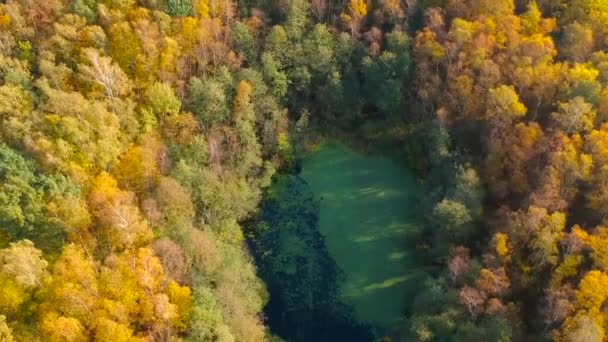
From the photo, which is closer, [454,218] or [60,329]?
[60,329]

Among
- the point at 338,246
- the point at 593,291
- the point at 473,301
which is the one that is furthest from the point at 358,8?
the point at 593,291

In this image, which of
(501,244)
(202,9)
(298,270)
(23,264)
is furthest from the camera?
(202,9)

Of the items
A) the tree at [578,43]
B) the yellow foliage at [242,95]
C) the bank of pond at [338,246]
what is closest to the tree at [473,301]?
the bank of pond at [338,246]

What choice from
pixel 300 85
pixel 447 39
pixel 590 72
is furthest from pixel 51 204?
pixel 590 72

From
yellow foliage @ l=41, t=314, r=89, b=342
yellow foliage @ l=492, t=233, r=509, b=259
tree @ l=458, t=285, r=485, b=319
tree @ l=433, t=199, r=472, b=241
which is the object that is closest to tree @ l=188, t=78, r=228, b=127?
tree @ l=433, t=199, r=472, b=241

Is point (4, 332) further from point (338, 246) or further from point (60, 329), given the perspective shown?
point (338, 246)

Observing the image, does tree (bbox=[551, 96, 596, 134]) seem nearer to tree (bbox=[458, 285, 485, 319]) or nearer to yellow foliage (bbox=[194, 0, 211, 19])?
tree (bbox=[458, 285, 485, 319])

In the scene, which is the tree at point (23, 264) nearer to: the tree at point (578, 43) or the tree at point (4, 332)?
the tree at point (4, 332)
